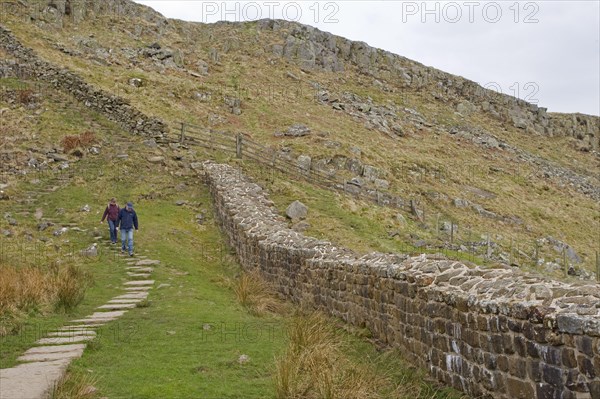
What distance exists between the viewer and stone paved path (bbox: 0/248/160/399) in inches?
233

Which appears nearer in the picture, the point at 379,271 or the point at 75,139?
the point at 379,271

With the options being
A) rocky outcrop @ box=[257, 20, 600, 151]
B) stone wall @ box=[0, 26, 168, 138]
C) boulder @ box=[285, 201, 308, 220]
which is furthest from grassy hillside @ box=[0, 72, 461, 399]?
rocky outcrop @ box=[257, 20, 600, 151]

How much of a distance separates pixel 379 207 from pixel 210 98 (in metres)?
17.9

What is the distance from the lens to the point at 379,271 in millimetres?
8938

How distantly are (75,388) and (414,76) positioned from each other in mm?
58226

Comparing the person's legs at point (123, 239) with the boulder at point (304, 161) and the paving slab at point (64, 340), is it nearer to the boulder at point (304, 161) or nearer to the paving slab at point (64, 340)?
the paving slab at point (64, 340)

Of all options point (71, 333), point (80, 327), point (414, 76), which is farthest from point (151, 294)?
point (414, 76)

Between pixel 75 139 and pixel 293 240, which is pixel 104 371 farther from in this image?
pixel 75 139

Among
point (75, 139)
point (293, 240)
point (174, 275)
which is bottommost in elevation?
point (174, 275)

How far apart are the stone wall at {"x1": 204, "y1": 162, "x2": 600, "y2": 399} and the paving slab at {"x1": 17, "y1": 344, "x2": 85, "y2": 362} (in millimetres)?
4486

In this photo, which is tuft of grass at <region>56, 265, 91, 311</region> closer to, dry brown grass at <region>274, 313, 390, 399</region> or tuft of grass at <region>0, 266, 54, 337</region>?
tuft of grass at <region>0, 266, 54, 337</region>

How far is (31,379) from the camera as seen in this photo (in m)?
6.27

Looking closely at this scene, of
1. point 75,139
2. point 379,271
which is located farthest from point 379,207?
point 379,271

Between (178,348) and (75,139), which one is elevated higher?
(75,139)
